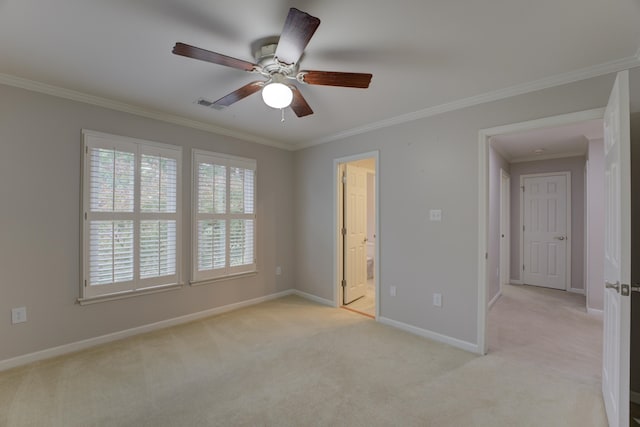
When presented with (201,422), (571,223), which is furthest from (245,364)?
(571,223)

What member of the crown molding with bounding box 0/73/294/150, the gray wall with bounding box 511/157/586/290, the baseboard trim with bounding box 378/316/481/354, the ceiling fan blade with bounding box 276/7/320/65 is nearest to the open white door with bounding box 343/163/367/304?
the baseboard trim with bounding box 378/316/481/354

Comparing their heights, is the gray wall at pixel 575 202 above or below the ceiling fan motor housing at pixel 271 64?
below

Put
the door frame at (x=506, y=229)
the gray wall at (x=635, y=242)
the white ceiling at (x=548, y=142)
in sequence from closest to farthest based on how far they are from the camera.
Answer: the gray wall at (x=635, y=242) < the white ceiling at (x=548, y=142) < the door frame at (x=506, y=229)

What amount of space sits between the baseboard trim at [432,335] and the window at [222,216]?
6.60 ft

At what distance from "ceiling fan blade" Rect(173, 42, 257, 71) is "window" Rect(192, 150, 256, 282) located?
6.74 ft

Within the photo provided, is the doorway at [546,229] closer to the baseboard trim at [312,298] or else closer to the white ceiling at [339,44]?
the white ceiling at [339,44]

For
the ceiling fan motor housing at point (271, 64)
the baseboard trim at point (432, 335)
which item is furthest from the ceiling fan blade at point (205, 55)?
the baseboard trim at point (432, 335)

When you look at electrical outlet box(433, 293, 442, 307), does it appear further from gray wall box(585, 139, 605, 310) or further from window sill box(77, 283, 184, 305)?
window sill box(77, 283, 184, 305)

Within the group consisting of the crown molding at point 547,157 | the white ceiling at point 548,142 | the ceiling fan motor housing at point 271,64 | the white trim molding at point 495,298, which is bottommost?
the white trim molding at point 495,298

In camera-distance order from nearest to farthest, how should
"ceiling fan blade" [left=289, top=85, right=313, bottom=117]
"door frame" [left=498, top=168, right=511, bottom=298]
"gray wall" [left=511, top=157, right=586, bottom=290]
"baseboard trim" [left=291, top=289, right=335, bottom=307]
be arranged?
"ceiling fan blade" [left=289, top=85, right=313, bottom=117]
"baseboard trim" [left=291, top=289, right=335, bottom=307]
"gray wall" [left=511, top=157, right=586, bottom=290]
"door frame" [left=498, top=168, right=511, bottom=298]

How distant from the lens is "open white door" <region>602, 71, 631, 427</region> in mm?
1538

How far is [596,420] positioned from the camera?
1884mm

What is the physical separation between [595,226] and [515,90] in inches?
110

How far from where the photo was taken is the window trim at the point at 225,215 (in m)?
3.58
